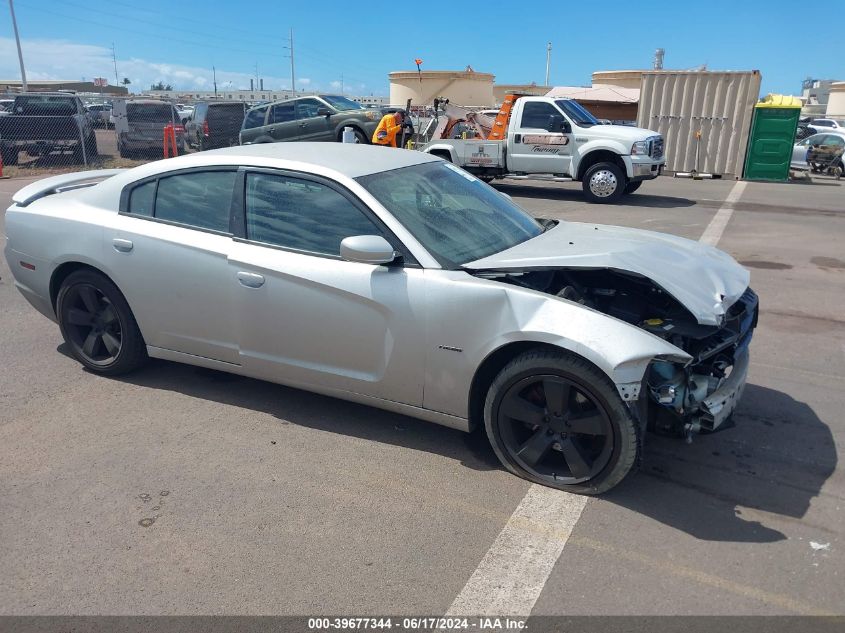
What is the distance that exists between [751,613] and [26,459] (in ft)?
12.0

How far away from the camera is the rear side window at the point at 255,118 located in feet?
61.6

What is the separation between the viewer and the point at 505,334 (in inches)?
134

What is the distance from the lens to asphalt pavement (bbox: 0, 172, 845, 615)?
278 centimetres

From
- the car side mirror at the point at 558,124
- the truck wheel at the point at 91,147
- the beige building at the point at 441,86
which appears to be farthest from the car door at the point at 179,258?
the beige building at the point at 441,86

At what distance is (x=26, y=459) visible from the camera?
3807mm

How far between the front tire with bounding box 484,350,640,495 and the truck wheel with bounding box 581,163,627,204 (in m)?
11.7

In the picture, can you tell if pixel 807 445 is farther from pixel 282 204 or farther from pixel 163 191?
pixel 163 191

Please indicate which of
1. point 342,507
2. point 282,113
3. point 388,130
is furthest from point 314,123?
point 342,507

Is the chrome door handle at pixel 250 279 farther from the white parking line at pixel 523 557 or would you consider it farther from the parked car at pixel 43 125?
the parked car at pixel 43 125

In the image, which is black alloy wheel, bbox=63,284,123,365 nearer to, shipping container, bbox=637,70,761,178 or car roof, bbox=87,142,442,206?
car roof, bbox=87,142,442,206

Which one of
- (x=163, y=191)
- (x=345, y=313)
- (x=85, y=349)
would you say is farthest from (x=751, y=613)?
(x=85, y=349)

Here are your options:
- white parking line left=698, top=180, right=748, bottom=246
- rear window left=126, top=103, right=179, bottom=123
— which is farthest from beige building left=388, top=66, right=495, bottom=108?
white parking line left=698, top=180, right=748, bottom=246

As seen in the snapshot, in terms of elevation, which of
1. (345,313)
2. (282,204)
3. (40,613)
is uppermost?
(282,204)

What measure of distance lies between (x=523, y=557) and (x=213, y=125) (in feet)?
72.0
